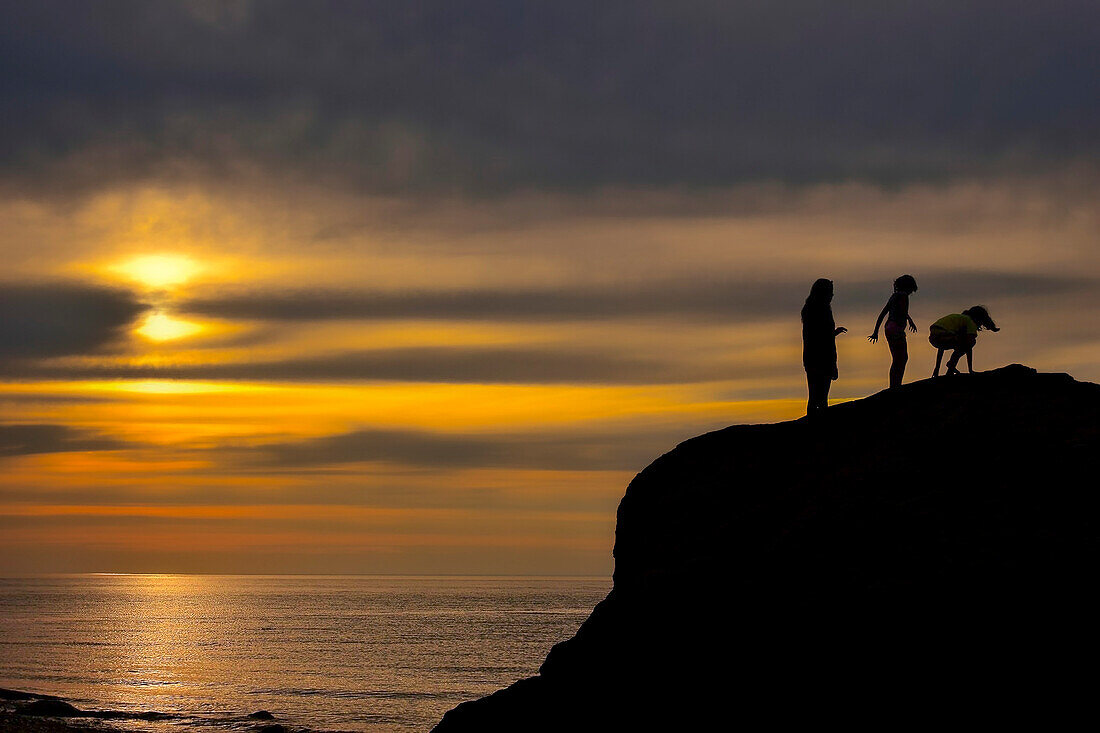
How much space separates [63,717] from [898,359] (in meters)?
34.7

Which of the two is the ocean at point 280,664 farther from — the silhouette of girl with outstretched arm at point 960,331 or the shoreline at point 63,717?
the silhouette of girl with outstretched arm at point 960,331

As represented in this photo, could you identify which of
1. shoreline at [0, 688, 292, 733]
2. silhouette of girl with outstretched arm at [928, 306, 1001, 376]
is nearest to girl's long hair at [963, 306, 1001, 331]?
silhouette of girl with outstretched arm at [928, 306, 1001, 376]

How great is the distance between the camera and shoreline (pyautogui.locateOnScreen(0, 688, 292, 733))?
1390 inches

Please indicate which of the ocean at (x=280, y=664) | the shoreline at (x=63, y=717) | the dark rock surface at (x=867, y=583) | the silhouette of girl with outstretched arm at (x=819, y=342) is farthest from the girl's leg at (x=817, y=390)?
the ocean at (x=280, y=664)

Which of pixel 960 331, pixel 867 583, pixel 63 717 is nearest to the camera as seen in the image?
pixel 867 583

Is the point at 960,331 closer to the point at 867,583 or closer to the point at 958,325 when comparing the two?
the point at 958,325

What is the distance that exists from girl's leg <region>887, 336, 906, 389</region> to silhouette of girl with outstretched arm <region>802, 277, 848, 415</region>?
0.75 metres

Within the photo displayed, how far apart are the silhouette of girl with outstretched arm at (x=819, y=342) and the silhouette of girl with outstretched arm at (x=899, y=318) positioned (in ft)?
2.12

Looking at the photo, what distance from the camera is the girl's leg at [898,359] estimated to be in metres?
16.8

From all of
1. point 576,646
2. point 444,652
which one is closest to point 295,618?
point 444,652

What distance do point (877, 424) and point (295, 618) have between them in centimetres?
13587

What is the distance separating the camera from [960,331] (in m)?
16.3

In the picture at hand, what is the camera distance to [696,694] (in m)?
12.7

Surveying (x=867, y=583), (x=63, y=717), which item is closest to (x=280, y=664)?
(x=63, y=717)
